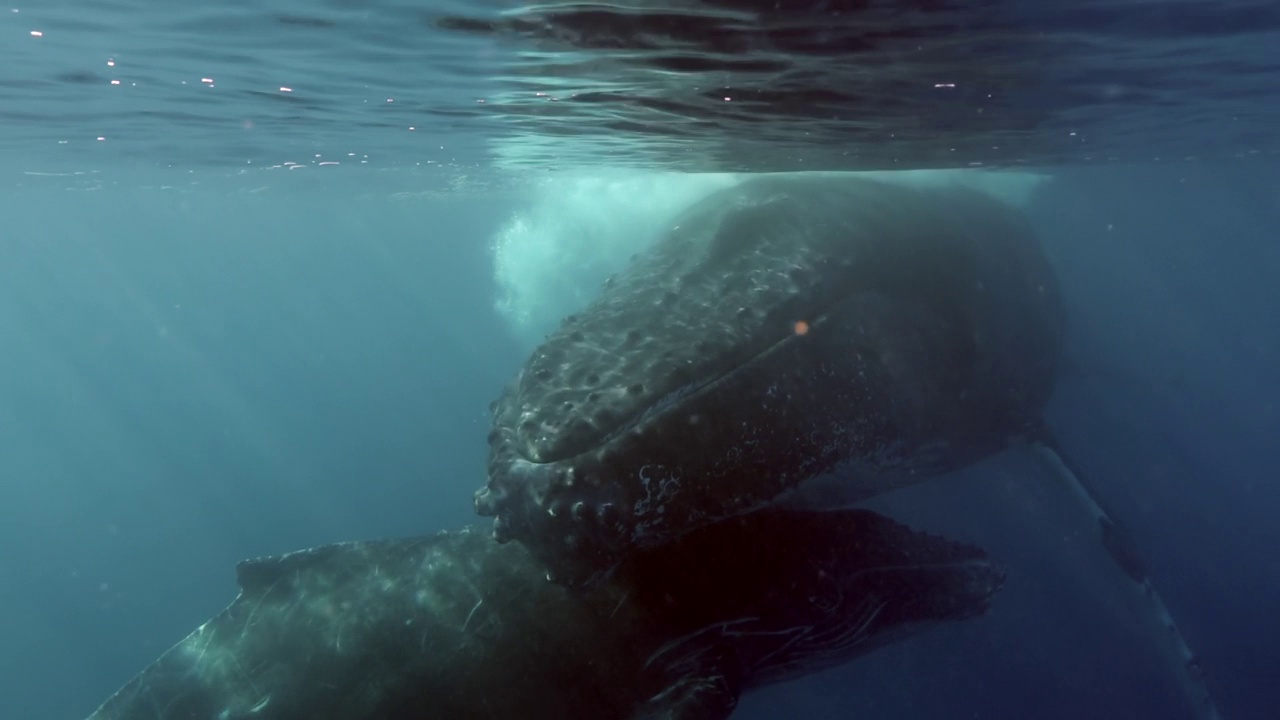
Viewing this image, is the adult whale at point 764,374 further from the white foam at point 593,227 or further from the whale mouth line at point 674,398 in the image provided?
the white foam at point 593,227

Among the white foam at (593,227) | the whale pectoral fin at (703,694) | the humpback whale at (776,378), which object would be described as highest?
the humpback whale at (776,378)

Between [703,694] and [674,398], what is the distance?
2.53 metres

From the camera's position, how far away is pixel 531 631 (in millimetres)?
7480

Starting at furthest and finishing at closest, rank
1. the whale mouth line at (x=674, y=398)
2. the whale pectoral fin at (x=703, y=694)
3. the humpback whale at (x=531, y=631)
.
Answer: the humpback whale at (x=531, y=631), the whale pectoral fin at (x=703, y=694), the whale mouth line at (x=674, y=398)

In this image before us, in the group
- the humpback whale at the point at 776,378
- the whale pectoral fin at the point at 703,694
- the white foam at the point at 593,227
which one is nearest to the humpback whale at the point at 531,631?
the whale pectoral fin at the point at 703,694

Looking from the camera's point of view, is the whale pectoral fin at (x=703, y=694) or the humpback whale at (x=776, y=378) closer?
the humpback whale at (x=776, y=378)

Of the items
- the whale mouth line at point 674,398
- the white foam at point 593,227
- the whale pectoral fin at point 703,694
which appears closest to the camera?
the whale mouth line at point 674,398

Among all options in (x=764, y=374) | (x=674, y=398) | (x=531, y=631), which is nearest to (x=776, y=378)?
(x=764, y=374)

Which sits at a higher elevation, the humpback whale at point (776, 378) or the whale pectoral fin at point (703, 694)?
the humpback whale at point (776, 378)

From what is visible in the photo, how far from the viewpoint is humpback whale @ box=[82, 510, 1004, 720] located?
7.18 m

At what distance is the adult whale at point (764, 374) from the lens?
6691 mm

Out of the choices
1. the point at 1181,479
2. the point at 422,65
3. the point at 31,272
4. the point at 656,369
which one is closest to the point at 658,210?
the point at 422,65

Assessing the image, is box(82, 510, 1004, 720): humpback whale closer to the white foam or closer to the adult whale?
the adult whale

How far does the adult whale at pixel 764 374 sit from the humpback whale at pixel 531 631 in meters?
0.73
